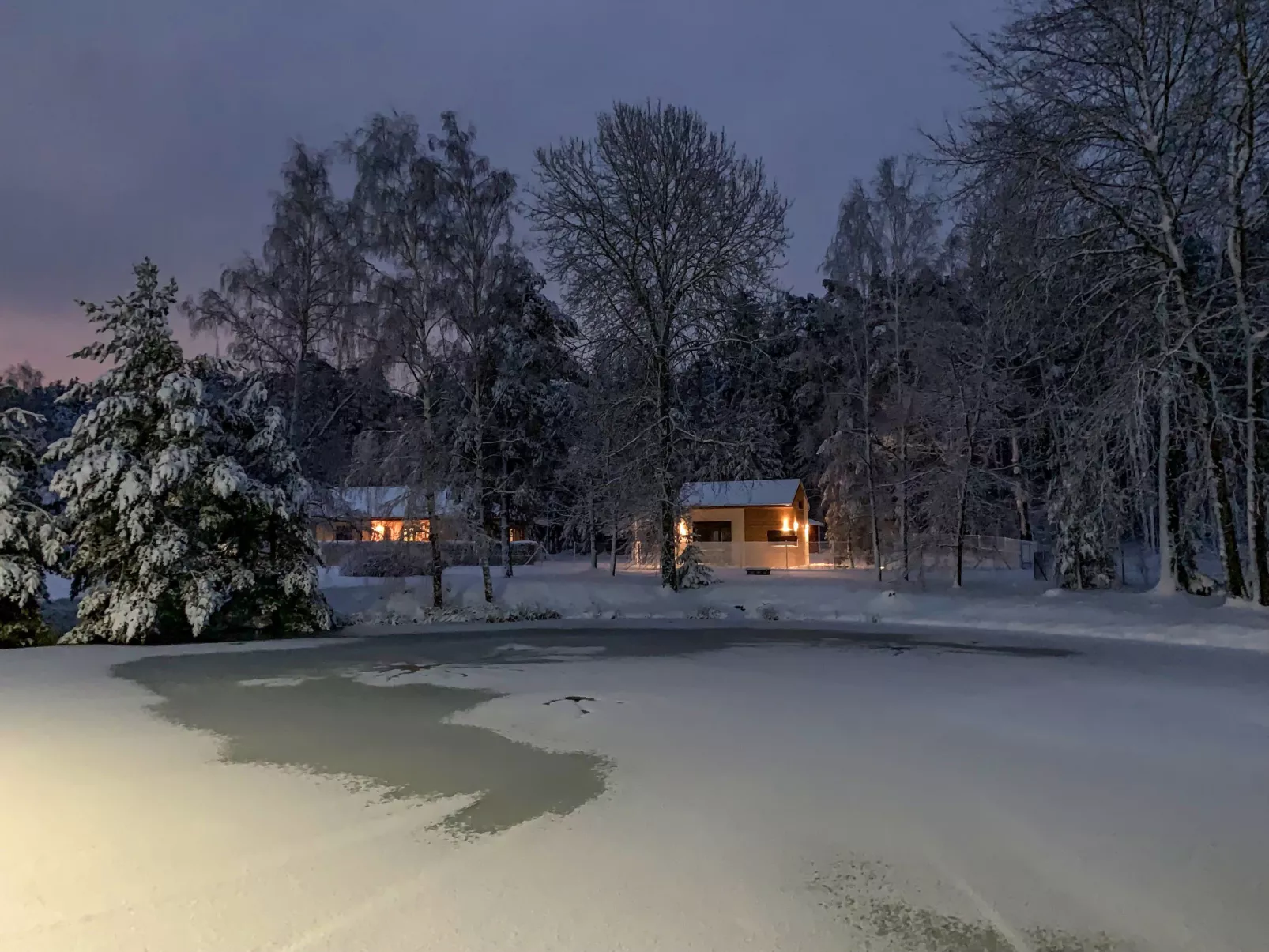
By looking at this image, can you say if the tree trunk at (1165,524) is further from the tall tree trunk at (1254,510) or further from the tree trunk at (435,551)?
the tree trunk at (435,551)

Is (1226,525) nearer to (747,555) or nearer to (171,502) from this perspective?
(747,555)

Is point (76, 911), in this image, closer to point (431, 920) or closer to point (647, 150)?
point (431, 920)

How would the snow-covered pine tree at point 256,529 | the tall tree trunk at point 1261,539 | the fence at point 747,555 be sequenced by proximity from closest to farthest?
1. the tall tree trunk at point 1261,539
2. the snow-covered pine tree at point 256,529
3. the fence at point 747,555

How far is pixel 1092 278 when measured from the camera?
16.2 meters

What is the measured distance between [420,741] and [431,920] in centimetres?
355

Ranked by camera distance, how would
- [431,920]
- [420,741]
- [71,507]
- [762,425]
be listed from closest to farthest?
1. [431,920]
2. [420,741]
3. [71,507]
4. [762,425]

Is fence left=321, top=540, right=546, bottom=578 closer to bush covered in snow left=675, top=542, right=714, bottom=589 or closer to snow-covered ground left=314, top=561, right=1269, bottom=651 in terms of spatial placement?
snow-covered ground left=314, top=561, right=1269, bottom=651

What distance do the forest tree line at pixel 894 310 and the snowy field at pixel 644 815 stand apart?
26.2ft

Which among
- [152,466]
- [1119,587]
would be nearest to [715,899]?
[152,466]

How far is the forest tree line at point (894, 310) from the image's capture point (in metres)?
14.4

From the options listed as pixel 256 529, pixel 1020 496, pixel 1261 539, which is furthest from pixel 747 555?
pixel 256 529

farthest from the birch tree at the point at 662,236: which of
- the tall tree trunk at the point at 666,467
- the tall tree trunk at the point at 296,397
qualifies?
the tall tree trunk at the point at 296,397

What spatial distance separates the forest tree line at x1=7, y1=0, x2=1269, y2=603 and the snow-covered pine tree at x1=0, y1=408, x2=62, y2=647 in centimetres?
589

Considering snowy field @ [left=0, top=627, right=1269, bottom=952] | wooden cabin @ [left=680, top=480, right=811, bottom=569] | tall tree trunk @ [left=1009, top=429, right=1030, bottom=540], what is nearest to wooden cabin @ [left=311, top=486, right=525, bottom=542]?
snowy field @ [left=0, top=627, right=1269, bottom=952]
